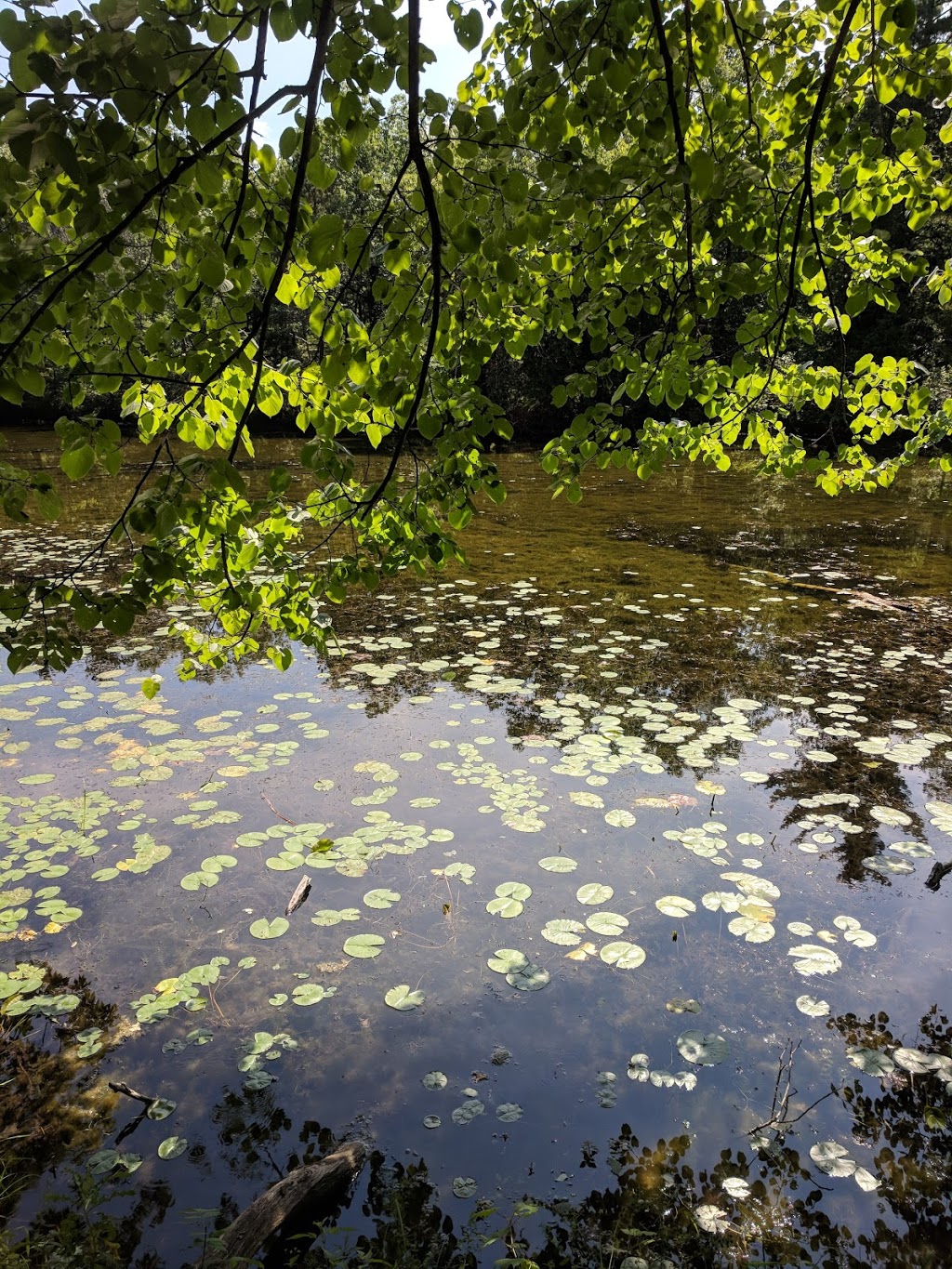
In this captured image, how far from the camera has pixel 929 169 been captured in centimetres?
241

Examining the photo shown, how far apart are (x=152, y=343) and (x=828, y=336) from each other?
21.9 meters

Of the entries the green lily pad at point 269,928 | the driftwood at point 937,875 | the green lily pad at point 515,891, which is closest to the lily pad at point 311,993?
the green lily pad at point 269,928

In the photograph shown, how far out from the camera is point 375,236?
1.87 metres

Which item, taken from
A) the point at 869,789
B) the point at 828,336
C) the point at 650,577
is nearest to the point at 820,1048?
the point at 869,789

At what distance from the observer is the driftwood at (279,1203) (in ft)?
6.19

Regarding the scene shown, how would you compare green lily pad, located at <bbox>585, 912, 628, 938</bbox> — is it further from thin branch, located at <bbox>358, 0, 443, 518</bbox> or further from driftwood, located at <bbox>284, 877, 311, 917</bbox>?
thin branch, located at <bbox>358, 0, 443, 518</bbox>

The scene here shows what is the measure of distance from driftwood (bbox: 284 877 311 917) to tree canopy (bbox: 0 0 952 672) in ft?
3.44

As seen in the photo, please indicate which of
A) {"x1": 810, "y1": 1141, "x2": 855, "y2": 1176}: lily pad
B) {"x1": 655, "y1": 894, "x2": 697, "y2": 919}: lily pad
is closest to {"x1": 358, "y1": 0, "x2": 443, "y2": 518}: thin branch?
{"x1": 655, "y1": 894, "x2": 697, "y2": 919}: lily pad

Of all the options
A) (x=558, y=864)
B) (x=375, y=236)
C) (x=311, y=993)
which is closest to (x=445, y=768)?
(x=558, y=864)

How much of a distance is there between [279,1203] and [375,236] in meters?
2.38

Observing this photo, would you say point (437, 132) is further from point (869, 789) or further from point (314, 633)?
point (869, 789)

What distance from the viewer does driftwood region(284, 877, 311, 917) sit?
3088mm

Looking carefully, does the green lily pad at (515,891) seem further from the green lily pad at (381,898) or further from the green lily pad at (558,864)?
the green lily pad at (381,898)

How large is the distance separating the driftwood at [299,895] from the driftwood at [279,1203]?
104cm
